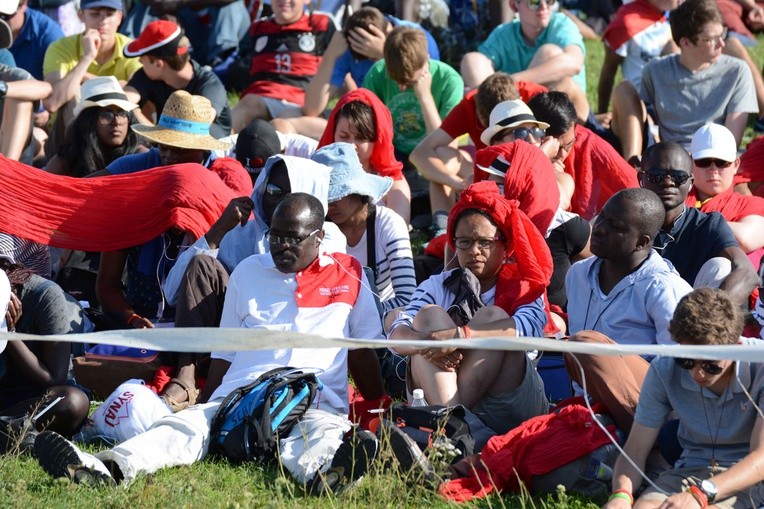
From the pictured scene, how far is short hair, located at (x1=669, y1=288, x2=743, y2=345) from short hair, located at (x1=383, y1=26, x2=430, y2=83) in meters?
4.55

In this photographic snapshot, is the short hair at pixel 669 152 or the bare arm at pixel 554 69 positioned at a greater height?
the short hair at pixel 669 152

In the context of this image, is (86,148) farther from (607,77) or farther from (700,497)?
(700,497)

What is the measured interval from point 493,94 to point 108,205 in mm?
2483

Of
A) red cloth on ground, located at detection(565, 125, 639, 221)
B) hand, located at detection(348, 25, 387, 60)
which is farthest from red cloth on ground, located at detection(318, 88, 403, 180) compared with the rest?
hand, located at detection(348, 25, 387, 60)

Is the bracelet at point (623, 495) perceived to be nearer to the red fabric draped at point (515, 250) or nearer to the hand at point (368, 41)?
the red fabric draped at point (515, 250)

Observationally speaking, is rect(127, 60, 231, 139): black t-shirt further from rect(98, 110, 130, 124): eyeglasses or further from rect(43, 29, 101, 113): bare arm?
rect(98, 110, 130, 124): eyeglasses

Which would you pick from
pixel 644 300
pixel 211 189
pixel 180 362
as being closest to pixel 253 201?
pixel 211 189

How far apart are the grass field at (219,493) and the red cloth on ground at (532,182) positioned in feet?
6.75

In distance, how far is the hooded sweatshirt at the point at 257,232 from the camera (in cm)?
682

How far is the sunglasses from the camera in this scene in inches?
296

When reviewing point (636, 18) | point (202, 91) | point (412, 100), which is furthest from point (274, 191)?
point (636, 18)

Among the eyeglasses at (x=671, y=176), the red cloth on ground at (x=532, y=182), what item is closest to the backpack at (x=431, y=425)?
the red cloth on ground at (x=532, y=182)

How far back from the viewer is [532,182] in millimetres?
6996

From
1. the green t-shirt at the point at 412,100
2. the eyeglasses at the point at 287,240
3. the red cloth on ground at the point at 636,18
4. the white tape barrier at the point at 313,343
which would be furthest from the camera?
the red cloth on ground at the point at 636,18
